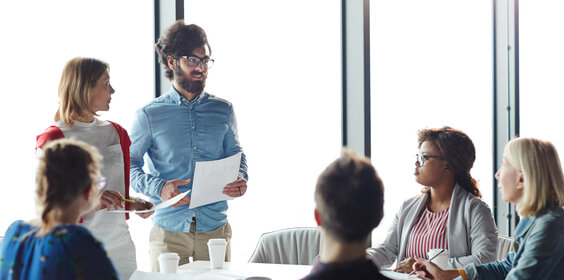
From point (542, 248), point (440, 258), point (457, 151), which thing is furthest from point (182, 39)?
point (542, 248)

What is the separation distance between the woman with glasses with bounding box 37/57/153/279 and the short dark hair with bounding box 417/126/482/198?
1382mm

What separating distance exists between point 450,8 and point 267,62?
6.65 ft

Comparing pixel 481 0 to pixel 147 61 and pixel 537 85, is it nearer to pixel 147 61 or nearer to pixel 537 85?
pixel 537 85

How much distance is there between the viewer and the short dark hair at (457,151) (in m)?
2.80

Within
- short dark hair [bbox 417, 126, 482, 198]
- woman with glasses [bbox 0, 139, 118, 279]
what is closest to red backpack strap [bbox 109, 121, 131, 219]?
woman with glasses [bbox 0, 139, 118, 279]

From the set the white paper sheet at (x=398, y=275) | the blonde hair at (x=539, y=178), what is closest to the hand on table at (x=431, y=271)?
the white paper sheet at (x=398, y=275)

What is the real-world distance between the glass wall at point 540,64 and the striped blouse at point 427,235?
3.06m

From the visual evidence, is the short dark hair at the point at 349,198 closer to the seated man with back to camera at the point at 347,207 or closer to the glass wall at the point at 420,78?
the seated man with back to camera at the point at 347,207

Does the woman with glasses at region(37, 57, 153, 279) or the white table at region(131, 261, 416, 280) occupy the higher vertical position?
the woman with glasses at region(37, 57, 153, 279)

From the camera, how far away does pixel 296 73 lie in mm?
3953

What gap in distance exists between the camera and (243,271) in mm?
2396

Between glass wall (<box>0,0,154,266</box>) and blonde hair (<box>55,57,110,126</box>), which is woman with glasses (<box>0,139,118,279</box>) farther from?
glass wall (<box>0,0,154,266</box>)

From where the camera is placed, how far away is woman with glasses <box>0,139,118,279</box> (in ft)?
4.39

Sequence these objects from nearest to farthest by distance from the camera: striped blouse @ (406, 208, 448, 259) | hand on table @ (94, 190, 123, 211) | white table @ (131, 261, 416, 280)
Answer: white table @ (131, 261, 416, 280) < hand on table @ (94, 190, 123, 211) < striped blouse @ (406, 208, 448, 259)
